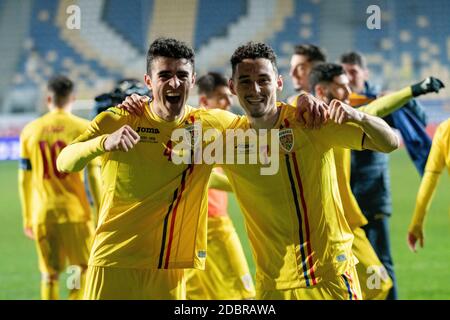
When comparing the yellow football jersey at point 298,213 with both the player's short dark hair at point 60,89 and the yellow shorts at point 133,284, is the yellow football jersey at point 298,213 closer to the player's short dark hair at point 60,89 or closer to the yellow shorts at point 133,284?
the yellow shorts at point 133,284

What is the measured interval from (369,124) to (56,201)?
355 centimetres

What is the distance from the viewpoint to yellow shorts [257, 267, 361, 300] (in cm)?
335

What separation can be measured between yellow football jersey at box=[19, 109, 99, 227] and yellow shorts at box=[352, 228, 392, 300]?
7.69 ft

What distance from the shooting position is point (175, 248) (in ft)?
11.4

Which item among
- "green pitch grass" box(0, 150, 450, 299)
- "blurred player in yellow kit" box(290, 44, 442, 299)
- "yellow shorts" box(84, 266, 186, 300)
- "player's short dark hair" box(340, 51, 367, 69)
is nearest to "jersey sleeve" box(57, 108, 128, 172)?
"yellow shorts" box(84, 266, 186, 300)

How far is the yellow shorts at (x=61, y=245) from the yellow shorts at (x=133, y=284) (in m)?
2.65

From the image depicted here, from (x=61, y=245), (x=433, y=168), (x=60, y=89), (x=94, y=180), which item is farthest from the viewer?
(x=60, y=89)

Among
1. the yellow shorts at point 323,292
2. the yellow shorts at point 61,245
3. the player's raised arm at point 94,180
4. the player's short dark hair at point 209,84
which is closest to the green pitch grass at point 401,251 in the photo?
the yellow shorts at point 61,245

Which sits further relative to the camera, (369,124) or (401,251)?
(401,251)

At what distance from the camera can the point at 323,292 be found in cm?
335

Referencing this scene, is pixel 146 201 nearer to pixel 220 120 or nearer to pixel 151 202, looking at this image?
pixel 151 202

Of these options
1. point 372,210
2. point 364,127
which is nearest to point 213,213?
point 372,210

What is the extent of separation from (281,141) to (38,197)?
3.29m

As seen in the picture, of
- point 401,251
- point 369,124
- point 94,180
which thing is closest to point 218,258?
point 94,180
